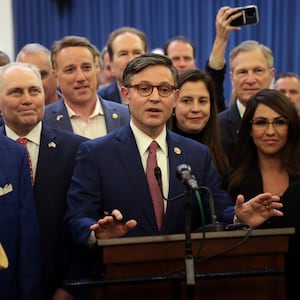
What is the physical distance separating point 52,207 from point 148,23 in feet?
16.4

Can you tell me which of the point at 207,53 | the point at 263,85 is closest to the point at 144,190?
the point at 263,85

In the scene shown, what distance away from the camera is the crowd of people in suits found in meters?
3.32

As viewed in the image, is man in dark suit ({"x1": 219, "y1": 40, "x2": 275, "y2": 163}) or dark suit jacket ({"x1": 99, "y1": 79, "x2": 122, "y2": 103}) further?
dark suit jacket ({"x1": 99, "y1": 79, "x2": 122, "y2": 103})

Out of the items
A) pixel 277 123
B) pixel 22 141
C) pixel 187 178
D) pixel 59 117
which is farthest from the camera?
pixel 59 117

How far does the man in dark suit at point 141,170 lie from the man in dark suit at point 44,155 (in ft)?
0.81

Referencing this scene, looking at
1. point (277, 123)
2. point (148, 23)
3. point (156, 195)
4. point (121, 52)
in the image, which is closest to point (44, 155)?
point (156, 195)

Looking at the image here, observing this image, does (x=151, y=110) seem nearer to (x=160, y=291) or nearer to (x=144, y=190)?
(x=144, y=190)

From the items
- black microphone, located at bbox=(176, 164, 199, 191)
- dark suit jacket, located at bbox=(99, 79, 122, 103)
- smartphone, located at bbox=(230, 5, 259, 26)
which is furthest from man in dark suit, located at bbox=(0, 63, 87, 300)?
smartphone, located at bbox=(230, 5, 259, 26)

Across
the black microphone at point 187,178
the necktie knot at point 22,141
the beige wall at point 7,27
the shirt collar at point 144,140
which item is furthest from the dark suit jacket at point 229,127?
the beige wall at point 7,27

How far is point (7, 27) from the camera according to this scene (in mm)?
8312

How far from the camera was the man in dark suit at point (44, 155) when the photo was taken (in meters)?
3.59

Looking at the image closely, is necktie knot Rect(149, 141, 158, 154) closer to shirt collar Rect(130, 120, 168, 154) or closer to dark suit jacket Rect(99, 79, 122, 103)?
shirt collar Rect(130, 120, 168, 154)

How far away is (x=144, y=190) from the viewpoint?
3332mm

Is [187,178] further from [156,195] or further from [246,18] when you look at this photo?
[246,18]
